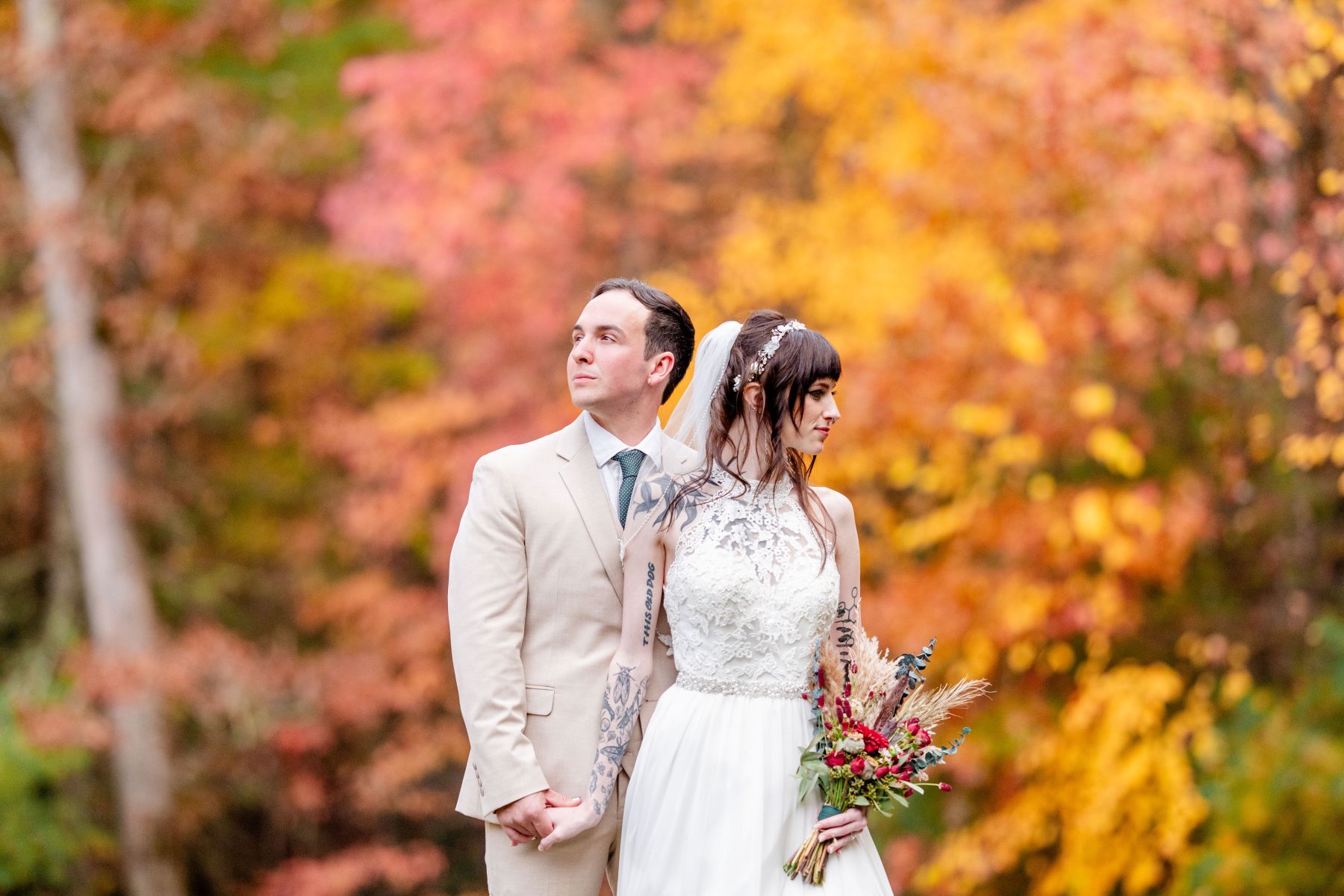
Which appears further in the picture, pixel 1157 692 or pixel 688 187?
pixel 688 187

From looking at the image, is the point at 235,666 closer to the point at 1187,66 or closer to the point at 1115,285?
the point at 1115,285

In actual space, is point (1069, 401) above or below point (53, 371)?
below

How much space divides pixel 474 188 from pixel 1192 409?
4.47 meters

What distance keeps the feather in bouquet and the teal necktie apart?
0.62 metres

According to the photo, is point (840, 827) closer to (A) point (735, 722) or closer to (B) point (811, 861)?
(B) point (811, 861)

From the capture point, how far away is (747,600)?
113 inches

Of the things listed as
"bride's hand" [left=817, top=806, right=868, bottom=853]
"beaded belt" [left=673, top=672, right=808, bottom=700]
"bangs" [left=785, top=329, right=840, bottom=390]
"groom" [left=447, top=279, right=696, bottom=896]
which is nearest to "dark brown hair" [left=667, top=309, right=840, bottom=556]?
"bangs" [left=785, top=329, right=840, bottom=390]

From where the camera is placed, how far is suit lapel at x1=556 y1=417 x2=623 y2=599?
9.77 feet

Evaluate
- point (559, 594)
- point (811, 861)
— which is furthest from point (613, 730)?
point (811, 861)

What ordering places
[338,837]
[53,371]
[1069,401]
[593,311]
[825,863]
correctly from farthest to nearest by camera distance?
1. [338,837]
2. [53,371]
3. [1069,401]
4. [593,311]
5. [825,863]

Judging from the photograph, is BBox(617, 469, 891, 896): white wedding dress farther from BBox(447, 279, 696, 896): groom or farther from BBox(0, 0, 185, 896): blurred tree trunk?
BBox(0, 0, 185, 896): blurred tree trunk

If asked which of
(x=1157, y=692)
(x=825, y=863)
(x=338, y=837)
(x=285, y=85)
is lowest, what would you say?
(x=338, y=837)

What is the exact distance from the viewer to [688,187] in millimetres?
9680

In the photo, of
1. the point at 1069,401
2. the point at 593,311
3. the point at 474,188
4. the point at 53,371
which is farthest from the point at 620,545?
the point at 53,371
